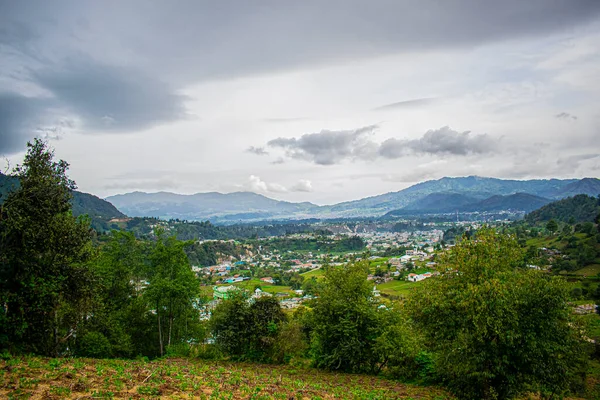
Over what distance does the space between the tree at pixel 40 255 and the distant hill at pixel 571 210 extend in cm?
17900

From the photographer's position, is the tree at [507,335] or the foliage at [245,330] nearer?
the tree at [507,335]

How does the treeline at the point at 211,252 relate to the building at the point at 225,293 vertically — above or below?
below

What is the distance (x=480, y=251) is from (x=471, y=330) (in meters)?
3.71

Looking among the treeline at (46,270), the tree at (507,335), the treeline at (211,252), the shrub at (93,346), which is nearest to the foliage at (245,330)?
the treeline at (46,270)

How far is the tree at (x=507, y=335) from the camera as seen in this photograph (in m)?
13.6

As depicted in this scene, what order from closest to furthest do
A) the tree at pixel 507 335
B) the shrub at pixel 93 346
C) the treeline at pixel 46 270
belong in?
the tree at pixel 507 335 < the treeline at pixel 46 270 < the shrub at pixel 93 346

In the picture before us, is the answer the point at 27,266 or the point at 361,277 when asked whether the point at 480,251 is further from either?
the point at 27,266

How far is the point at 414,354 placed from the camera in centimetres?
2180

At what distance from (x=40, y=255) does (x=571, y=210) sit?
217 m

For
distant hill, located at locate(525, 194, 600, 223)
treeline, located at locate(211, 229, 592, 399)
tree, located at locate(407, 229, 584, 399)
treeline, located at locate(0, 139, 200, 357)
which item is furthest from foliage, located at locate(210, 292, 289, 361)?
distant hill, located at locate(525, 194, 600, 223)

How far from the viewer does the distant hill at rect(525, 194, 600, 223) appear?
155875 mm

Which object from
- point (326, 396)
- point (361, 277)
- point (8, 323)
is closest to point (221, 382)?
point (326, 396)

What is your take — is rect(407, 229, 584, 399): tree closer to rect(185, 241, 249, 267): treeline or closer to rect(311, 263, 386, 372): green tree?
rect(311, 263, 386, 372): green tree

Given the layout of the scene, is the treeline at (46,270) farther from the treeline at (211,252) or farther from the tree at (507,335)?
the treeline at (211,252)
